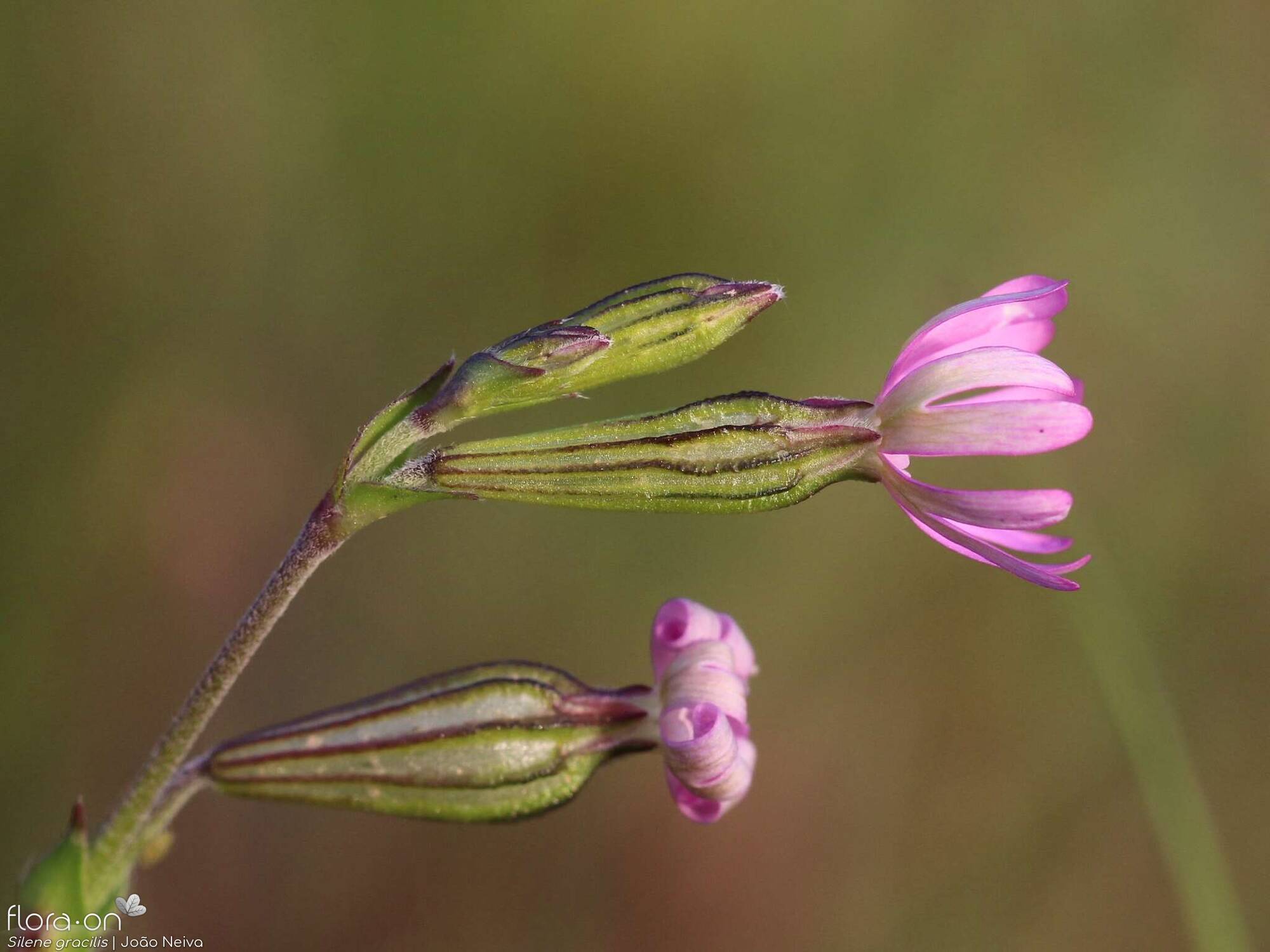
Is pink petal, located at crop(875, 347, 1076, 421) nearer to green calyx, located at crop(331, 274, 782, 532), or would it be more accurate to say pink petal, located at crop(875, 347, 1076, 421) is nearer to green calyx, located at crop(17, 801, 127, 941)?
green calyx, located at crop(331, 274, 782, 532)

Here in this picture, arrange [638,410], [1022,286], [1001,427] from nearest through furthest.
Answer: [1001,427] → [1022,286] → [638,410]

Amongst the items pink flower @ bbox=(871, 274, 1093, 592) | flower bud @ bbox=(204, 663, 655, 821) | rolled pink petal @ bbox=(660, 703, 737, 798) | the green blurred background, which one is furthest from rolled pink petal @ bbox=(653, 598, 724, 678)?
the green blurred background

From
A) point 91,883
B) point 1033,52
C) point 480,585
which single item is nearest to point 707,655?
point 91,883

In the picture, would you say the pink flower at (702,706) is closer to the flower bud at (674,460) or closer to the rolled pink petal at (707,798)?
the rolled pink petal at (707,798)

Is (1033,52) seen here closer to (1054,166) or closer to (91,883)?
(1054,166)

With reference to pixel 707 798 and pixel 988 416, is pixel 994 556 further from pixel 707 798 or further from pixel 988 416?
pixel 707 798

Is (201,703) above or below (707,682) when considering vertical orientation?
above
